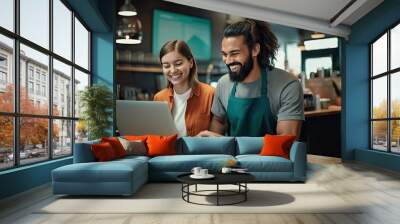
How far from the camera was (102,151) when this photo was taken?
20.1 feet

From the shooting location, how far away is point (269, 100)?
8703 mm

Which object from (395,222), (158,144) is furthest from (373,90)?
(395,222)

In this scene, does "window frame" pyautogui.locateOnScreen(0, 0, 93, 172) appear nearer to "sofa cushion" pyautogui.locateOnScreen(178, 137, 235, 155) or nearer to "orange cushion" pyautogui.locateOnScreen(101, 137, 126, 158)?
"orange cushion" pyautogui.locateOnScreen(101, 137, 126, 158)

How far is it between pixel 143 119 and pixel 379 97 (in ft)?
17.1

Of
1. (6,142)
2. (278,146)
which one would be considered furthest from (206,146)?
(6,142)

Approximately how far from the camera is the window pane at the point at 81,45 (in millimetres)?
8688

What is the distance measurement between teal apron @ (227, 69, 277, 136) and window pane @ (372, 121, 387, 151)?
2.55m

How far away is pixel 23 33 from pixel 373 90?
7730mm

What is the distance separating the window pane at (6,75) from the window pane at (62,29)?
5.54ft

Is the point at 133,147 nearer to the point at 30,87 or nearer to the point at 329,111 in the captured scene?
the point at 30,87

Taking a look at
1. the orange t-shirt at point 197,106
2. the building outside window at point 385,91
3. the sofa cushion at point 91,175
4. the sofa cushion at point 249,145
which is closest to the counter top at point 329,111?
the building outside window at point 385,91

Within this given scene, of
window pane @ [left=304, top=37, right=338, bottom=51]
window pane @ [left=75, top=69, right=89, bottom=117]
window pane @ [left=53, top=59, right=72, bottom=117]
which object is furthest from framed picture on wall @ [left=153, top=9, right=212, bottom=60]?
window pane @ [left=304, top=37, right=338, bottom=51]

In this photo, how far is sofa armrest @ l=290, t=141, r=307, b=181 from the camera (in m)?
6.55

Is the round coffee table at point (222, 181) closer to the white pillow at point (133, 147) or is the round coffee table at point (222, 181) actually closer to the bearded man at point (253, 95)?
the white pillow at point (133, 147)
